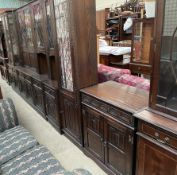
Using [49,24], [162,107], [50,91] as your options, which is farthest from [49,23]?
[162,107]

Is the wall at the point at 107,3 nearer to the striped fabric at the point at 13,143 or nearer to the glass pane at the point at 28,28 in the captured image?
the glass pane at the point at 28,28

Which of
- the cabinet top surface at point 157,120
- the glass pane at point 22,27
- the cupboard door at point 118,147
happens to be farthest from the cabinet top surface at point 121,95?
the glass pane at point 22,27

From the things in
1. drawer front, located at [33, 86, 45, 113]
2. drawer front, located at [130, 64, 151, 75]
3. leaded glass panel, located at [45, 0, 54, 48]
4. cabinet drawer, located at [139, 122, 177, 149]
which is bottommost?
drawer front, located at [33, 86, 45, 113]

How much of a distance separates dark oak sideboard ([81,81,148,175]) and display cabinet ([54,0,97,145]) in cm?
16

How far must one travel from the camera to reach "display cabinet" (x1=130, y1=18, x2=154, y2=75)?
317 cm

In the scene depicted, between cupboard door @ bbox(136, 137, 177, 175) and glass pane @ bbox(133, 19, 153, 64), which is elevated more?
glass pane @ bbox(133, 19, 153, 64)

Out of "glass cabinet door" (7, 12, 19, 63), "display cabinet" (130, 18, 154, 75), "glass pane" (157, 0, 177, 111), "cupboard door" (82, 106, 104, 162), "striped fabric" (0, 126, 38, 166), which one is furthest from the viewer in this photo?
"glass cabinet door" (7, 12, 19, 63)

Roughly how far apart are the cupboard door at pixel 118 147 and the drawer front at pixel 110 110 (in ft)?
0.24

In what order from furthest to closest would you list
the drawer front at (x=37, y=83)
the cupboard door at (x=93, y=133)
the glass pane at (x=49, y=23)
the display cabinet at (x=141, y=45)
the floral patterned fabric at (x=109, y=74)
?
the drawer front at (x=37, y=83) → the display cabinet at (x=141, y=45) → the floral patterned fabric at (x=109, y=74) → the glass pane at (x=49, y=23) → the cupboard door at (x=93, y=133)

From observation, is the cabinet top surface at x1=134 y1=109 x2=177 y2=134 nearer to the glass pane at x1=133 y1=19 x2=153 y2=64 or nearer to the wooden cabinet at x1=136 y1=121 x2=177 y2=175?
the wooden cabinet at x1=136 y1=121 x2=177 y2=175

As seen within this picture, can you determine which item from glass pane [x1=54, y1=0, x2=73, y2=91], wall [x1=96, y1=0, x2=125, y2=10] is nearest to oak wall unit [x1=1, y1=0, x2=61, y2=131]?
glass pane [x1=54, y1=0, x2=73, y2=91]

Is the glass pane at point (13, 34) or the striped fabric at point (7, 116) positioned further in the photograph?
the glass pane at point (13, 34)

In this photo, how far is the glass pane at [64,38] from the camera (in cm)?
214

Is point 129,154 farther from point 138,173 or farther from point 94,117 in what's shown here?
point 94,117
